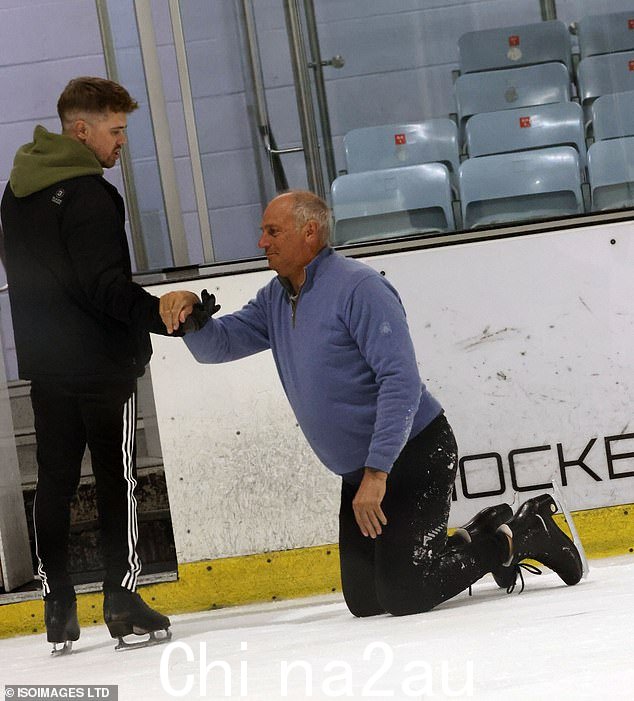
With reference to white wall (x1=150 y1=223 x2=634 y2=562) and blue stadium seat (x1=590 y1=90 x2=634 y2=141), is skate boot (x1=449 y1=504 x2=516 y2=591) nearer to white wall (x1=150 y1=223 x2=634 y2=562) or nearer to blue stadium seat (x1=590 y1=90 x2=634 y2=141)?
white wall (x1=150 y1=223 x2=634 y2=562)

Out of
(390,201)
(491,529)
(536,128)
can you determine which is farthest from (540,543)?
(536,128)

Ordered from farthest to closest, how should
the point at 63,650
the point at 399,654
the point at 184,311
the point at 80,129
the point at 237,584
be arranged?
the point at 237,584 < the point at 63,650 < the point at 80,129 < the point at 184,311 < the point at 399,654

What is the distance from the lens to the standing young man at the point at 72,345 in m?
2.92

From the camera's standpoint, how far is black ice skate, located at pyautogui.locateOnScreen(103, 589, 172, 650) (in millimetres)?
2980

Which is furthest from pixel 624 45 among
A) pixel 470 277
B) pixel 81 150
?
pixel 81 150

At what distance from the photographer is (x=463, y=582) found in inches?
116

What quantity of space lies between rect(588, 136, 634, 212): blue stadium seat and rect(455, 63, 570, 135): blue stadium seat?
224 millimetres

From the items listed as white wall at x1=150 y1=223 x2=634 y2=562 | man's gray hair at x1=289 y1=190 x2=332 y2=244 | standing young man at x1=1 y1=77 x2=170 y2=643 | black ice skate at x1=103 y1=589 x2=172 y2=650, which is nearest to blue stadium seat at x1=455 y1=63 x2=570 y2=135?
white wall at x1=150 y1=223 x2=634 y2=562

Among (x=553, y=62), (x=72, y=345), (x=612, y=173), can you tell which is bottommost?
(x=72, y=345)

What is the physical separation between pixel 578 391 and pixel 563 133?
90 cm

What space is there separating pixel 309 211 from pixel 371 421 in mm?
571

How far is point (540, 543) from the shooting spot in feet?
10.2

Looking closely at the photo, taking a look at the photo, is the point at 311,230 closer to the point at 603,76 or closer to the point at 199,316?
the point at 199,316

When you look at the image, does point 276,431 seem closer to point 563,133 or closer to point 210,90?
point 210,90
